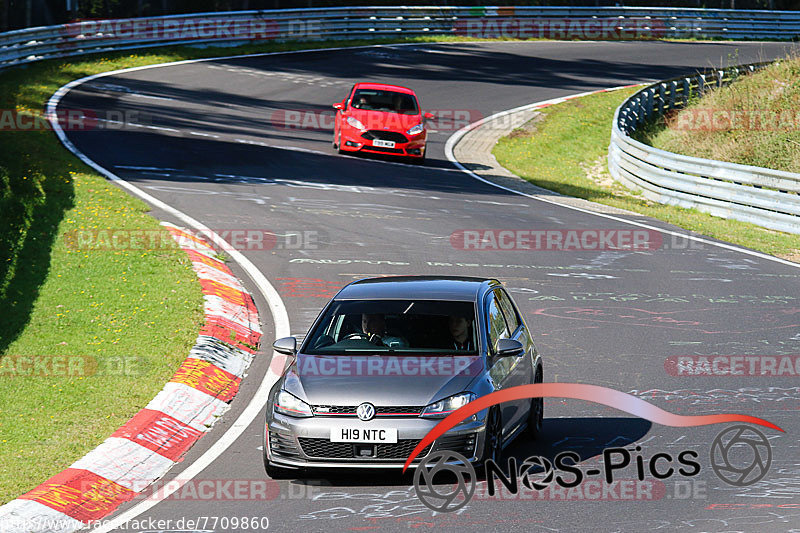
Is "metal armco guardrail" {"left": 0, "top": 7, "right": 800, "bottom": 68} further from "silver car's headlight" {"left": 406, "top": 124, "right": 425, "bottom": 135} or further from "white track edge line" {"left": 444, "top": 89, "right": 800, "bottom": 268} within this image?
"silver car's headlight" {"left": 406, "top": 124, "right": 425, "bottom": 135}

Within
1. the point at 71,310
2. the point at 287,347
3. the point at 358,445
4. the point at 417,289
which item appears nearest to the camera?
the point at 358,445

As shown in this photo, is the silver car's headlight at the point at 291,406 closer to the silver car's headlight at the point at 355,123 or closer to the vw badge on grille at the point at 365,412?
the vw badge on grille at the point at 365,412

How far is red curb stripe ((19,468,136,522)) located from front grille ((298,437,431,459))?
135cm

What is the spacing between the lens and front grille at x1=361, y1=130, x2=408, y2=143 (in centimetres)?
2605

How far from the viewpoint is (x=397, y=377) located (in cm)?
792

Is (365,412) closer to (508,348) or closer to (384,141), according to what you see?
(508,348)

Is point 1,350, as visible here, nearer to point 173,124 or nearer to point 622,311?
point 622,311

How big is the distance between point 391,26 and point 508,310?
139ft

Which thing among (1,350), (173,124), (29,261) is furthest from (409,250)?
(173,124)

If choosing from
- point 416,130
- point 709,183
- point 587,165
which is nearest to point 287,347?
point 709,183

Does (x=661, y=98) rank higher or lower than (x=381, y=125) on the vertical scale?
lower

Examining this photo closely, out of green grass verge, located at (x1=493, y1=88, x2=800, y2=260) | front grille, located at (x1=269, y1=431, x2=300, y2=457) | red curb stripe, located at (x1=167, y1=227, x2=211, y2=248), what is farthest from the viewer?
green grass verge, located at (x1=493, y1=88, x2=800, y2=260)

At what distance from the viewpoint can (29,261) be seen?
14.5 metres

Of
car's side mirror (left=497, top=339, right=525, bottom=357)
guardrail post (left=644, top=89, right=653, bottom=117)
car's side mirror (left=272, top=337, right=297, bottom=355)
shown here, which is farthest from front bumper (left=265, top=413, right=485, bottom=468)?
guardrail post (left=644, top=89, right=653, bottom=117)
